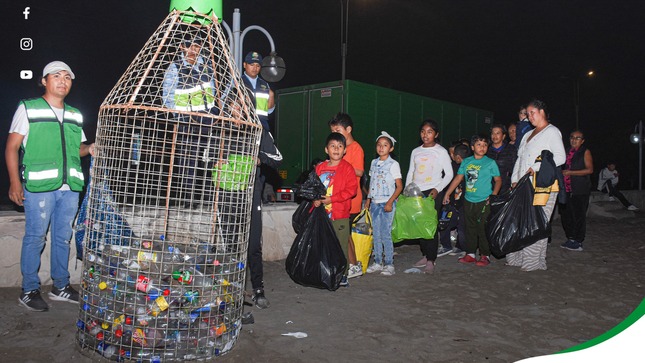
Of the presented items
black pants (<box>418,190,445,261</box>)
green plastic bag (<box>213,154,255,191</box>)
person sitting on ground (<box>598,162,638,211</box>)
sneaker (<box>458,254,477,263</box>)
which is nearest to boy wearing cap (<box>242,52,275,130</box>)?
green plastic bag (<box>213,154,255,191</box>)

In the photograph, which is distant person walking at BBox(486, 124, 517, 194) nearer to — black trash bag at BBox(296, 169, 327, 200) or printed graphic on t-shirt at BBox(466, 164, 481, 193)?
printed graphic on t-shirt at BBox(466, 164, 481, 193)

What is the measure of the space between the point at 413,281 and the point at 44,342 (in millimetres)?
3373

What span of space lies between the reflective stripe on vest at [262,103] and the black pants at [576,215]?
5.31 meters

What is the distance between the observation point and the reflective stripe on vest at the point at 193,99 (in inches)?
119

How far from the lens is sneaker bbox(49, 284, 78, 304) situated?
390cm

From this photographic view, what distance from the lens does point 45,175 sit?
368 centimetres

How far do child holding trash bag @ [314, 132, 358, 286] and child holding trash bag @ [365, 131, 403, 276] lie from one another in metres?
0.64

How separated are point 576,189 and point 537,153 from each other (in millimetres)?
2348

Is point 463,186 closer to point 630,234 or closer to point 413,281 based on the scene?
point 413,281

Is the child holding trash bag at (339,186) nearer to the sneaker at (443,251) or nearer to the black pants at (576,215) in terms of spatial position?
the sneaker at (443,251)

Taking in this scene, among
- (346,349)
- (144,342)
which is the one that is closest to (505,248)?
(346,349)

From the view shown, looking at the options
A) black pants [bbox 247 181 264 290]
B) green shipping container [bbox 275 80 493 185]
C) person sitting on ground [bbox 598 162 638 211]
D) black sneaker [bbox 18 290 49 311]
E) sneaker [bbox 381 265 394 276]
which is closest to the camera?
black sneaker [bbox 18 290 49 311]

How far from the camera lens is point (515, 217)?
17.0ft

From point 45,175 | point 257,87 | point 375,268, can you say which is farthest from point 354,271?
point 45,175
